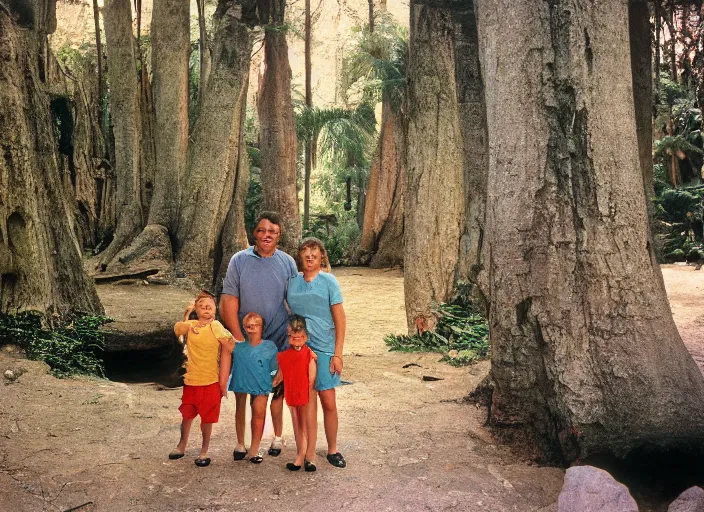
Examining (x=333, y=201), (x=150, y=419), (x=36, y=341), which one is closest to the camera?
(x=150, y=419)

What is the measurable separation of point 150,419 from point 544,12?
12.9 feet

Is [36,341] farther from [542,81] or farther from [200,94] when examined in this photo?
[200,94]

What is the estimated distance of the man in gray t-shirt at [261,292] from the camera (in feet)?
15.1

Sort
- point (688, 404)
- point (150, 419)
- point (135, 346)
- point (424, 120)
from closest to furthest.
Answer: point (688, 404) → point (150, 419) → point (135, 346) → point (424, 120)

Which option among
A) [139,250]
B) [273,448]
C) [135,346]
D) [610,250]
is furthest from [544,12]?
[139,250]

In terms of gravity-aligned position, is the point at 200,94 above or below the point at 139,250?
above

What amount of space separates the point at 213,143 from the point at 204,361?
851cm

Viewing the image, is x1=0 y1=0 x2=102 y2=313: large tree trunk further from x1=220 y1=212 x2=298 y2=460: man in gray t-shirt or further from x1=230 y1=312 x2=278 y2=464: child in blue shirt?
Result: x1=230 y1=312 x2=278 y2=464: child in blue shirt

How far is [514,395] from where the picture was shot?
494cm

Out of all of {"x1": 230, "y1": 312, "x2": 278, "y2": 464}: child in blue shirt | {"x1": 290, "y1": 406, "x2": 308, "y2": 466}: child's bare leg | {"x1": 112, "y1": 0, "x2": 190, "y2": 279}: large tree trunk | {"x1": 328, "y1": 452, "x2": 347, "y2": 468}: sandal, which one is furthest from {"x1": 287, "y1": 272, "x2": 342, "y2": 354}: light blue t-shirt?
{"x1": 112, "y1": 0, "x2": 190, "y2": 279}: large tree trunk

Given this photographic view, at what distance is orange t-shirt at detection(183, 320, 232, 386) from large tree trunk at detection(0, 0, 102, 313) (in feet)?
11.7

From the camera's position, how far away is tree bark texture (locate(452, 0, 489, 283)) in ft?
28.1

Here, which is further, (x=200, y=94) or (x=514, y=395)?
(x=200, y=94)

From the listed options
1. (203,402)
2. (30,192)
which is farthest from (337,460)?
(30,192)
